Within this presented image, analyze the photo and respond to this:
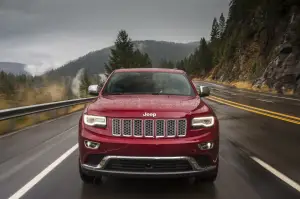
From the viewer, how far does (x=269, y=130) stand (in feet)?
35.6

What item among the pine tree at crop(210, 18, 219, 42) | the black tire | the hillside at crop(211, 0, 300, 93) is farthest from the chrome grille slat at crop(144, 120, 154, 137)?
the pine tree at crop(210, 18, 219, 42)

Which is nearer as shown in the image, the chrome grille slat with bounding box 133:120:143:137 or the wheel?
the chrome grille slat with bounding box 133:120:143:137

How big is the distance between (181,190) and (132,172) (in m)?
0.89

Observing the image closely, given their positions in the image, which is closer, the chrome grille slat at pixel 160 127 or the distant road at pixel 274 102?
the chrome grille slat at pixel 160 127

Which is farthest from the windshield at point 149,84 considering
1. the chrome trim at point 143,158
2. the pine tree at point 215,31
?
the pine tree at point 215,31

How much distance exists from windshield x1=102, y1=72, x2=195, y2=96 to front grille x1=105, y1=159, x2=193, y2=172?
182cm

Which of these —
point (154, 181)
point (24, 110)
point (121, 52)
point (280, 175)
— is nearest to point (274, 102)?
point (24, 110)

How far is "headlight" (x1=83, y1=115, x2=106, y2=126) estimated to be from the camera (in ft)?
15.6

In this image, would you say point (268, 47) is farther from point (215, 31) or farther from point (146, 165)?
point (215, 31)

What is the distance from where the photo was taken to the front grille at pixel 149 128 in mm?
4602

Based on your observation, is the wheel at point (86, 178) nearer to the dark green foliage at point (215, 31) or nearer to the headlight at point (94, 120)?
the headlight at point (94, 120)

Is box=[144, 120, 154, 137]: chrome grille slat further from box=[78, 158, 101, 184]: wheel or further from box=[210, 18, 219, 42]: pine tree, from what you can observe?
box=[210, 18, 219, 42]: pine tree

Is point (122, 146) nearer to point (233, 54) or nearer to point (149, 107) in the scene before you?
point (149, 107)

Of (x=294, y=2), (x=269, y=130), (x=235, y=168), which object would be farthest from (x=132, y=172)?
(x=294, y=2)
